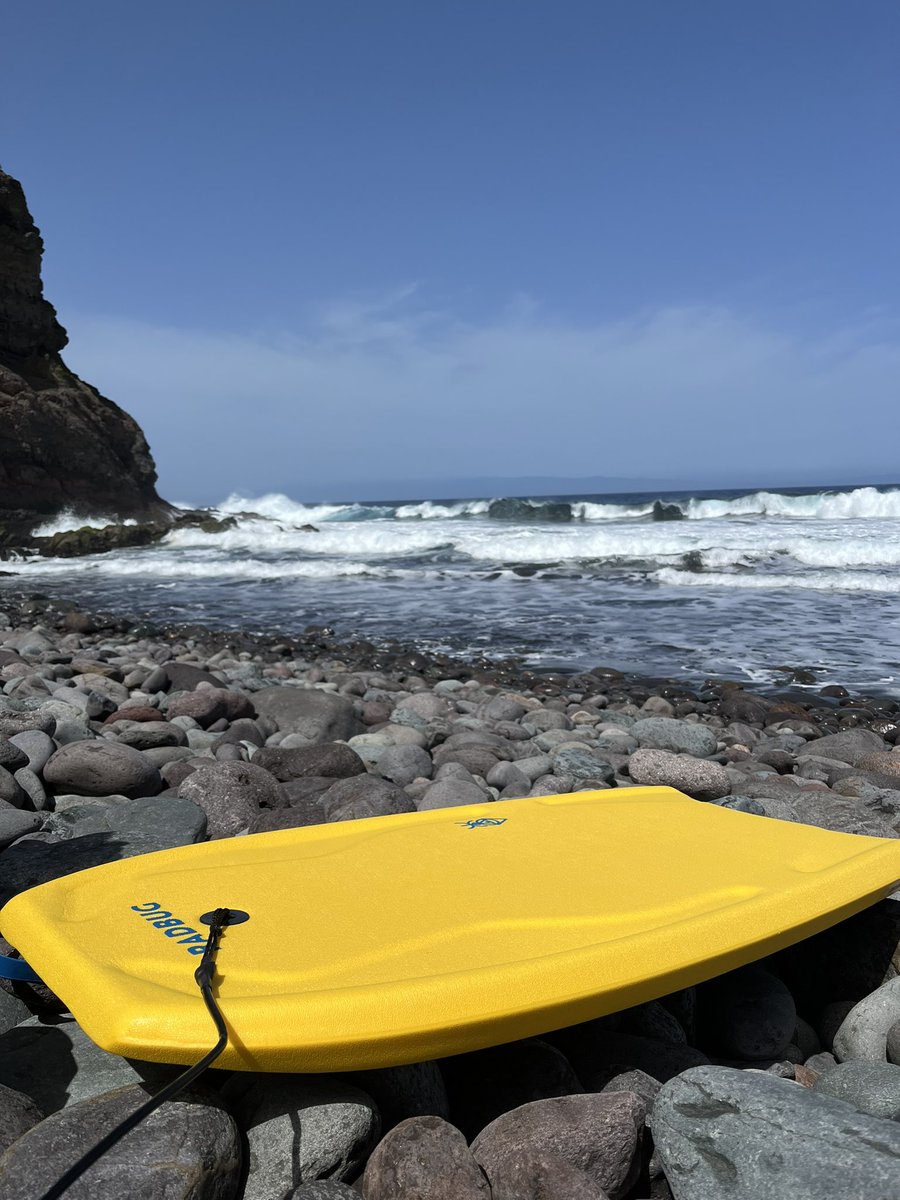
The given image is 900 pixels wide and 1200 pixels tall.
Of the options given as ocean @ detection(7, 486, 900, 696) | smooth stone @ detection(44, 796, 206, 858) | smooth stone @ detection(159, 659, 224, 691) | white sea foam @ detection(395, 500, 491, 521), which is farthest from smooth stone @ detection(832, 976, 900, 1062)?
white sea foam @ detection(395, 500, 491, 521)

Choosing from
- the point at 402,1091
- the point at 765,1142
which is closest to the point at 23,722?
the point at 402,1091

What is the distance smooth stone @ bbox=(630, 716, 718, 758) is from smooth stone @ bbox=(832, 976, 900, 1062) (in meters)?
2.82

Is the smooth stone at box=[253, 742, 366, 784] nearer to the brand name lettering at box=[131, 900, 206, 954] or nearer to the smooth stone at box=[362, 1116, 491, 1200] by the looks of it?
the brand name lettering at box=[131, 900, 206, 954]

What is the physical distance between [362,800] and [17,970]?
156cm

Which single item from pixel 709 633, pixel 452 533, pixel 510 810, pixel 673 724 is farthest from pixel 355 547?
pixel 510 810

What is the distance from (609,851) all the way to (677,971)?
68cm

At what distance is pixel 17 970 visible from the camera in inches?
73.6

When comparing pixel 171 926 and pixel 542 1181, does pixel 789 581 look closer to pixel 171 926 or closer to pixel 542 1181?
pixel 171 926

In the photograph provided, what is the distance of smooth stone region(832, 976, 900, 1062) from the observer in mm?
2127

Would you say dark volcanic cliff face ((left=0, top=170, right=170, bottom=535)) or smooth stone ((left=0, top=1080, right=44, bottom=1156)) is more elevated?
dark volcanic cliff face ((left=0, top=170, right=170, bottom=535))

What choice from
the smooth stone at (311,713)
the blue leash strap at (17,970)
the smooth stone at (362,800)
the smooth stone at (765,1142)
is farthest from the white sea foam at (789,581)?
the blue leash strap at (17,970)

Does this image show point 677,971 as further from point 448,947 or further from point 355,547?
point 355,547

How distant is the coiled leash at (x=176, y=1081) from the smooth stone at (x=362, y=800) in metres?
1.30

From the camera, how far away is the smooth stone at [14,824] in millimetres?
2797
